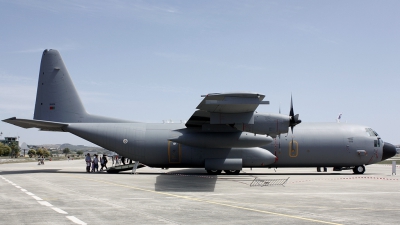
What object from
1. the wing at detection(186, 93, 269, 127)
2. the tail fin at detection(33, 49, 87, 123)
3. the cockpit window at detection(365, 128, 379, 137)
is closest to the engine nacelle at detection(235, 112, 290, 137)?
the wing at detection(186, 93, 269, 127)

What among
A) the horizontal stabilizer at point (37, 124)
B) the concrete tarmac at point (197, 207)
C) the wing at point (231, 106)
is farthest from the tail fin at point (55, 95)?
the concrete tarmac at point (197, 207)

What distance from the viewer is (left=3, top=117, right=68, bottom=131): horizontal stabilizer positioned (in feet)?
96.7

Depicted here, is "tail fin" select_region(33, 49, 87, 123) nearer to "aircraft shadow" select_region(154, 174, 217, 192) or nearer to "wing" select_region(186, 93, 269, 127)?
"wing" select_region(186, 93, 269, 127)

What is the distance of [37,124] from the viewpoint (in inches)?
1222

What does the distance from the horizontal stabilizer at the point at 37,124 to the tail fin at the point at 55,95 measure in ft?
2.46

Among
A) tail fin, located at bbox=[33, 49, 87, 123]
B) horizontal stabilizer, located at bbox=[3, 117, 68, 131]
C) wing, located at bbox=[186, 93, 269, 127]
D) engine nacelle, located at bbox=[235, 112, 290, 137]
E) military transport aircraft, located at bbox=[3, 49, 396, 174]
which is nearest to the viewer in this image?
wing, located at bbox=[186, 93, 269, 127]

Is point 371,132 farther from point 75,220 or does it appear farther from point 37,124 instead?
point 75,220

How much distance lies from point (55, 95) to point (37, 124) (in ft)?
9.76

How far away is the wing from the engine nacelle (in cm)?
47

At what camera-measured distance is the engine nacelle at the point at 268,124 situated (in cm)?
2441

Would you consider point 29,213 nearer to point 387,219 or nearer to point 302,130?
point 387,219

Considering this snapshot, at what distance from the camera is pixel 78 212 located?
11906 mm

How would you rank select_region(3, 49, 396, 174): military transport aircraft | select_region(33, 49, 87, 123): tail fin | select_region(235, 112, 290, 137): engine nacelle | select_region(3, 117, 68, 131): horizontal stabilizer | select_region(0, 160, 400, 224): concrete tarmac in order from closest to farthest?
select_region(0, 160, 400, 224): concrete tarmac → select_region(235, 112, 290, 137): engine nacelle → select_region(3, 117, 68, 131): horizontal stabilizer → select_region(3, 49, 396, 174): military transport aircraft → select_region(33, 49, 87, 123): tail fin

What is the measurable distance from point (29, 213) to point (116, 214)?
8.04 feet
